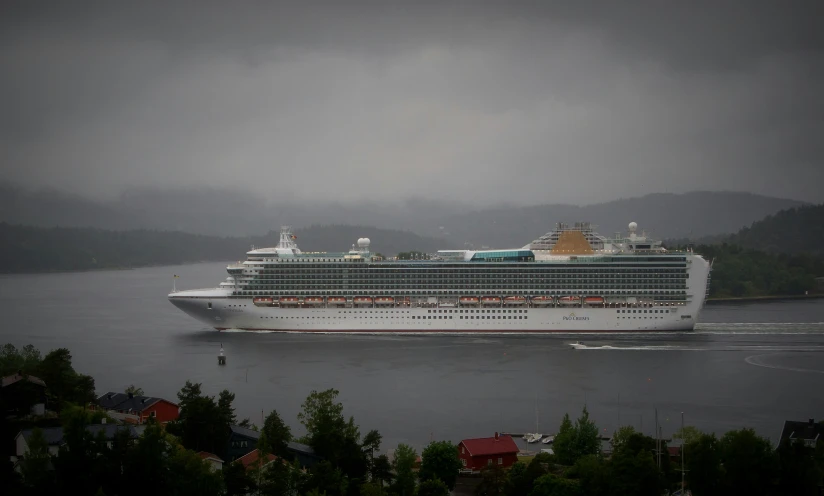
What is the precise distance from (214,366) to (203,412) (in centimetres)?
1281

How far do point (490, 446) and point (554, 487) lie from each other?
3.46 meters

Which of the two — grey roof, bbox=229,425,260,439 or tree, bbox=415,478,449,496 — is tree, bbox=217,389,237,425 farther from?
Answer: tree, bbox=415,478,449,496

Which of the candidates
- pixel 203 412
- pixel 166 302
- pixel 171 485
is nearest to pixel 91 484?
pixel 171 485

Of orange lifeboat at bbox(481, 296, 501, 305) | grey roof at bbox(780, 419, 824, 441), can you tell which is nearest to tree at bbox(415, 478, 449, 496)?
grey roof at bbox(780, 419, 824, 441)

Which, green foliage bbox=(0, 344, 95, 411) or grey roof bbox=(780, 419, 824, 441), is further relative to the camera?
green foliage bbox=(0, 344, 95, 411)

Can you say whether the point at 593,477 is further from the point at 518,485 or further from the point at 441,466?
the point at 441,466

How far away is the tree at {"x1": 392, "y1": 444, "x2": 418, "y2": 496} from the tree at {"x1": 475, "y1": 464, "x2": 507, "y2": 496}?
134 cm

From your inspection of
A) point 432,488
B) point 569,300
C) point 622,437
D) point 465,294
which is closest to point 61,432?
point 432,488

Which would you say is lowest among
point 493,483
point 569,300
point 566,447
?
point 493,483

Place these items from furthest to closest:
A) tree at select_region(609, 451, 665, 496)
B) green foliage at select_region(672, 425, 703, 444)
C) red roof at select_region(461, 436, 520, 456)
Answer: green foliage at select_region(672, 425, 703, 444) < red roof at select_region(461, 436, 520, 456) < tree at select_region(609, 451, 665, 496)

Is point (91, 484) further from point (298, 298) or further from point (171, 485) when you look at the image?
point (298, 298)

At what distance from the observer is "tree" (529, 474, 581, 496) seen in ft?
49.0

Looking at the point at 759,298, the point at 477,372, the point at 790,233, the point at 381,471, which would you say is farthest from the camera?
the point at 790,233

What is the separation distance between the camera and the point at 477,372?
28766 mm
